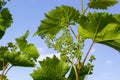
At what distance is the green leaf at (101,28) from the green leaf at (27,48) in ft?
5.23

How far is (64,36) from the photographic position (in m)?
4.88

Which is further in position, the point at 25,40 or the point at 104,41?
the point at 25,40

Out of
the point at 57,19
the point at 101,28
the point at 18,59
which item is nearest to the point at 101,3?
the point at 101,28

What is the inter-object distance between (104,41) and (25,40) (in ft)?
6.23

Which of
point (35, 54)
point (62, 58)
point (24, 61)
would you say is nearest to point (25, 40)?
point (35, 54)

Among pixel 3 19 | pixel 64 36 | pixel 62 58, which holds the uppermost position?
pixel 3 19

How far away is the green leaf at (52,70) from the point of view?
16.5 feet

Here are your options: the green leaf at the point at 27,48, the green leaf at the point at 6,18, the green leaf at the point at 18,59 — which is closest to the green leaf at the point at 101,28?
the green leaf at the point at 18,59

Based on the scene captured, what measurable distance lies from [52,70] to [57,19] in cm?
89

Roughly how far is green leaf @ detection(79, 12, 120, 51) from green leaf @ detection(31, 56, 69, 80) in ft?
2.29

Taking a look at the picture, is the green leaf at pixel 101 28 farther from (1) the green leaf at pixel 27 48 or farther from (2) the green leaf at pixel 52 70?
(1) the green leaf at pixel 27 48

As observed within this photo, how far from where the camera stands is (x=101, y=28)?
185 inches

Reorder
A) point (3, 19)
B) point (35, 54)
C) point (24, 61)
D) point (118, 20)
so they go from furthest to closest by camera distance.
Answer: point (3, 19) < point (35, 54) < point (24, 61) < point (118, 20)

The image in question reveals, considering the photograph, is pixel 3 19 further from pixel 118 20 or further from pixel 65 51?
pixel 118 20
